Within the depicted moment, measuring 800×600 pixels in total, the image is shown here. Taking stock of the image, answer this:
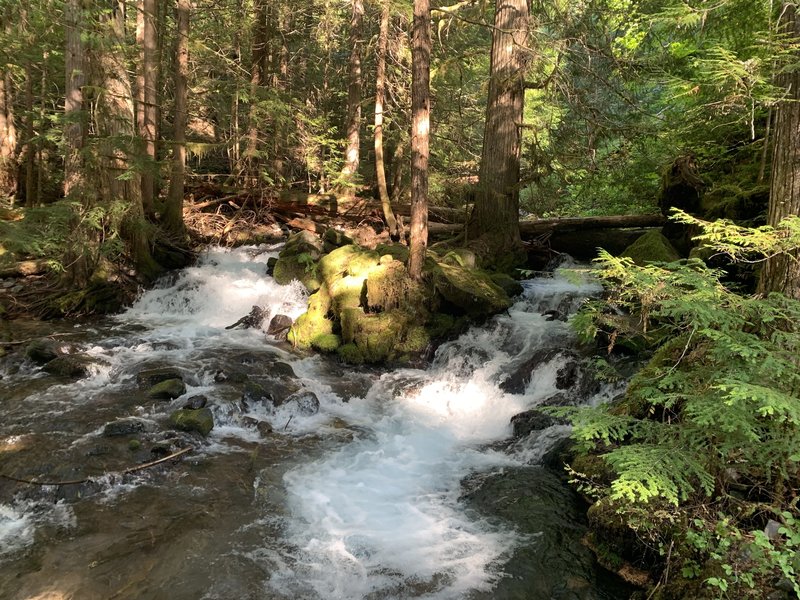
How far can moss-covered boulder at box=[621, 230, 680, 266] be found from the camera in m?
9.23

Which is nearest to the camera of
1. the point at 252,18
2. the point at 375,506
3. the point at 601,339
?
the point at 375,506

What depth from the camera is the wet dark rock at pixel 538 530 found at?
179 inches

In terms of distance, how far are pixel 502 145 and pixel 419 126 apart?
10.0 feet

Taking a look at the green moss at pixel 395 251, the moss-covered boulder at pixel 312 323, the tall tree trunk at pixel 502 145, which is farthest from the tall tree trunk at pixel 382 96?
the moss-covered boulder at pixel 312 323

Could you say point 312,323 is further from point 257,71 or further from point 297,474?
point 257,71

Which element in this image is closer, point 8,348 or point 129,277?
point 8,348

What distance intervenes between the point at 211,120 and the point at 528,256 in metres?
15.4

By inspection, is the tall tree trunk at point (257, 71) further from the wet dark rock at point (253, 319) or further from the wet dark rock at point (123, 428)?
the wet dark rock at point (123, 428)

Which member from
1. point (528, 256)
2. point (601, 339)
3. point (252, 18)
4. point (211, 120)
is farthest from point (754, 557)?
point (211, 120)

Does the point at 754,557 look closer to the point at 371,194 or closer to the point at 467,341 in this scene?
the point at 467,341

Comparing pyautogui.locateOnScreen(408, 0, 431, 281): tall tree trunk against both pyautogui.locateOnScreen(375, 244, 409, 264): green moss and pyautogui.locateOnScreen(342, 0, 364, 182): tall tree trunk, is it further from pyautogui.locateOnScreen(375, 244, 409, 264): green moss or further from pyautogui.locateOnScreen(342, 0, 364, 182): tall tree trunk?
pyautogui.locateOnScreen(342, 0, 364, 182): tall tree trunk

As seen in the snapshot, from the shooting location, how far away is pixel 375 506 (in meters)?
5.90

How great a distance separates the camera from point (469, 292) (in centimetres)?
1034

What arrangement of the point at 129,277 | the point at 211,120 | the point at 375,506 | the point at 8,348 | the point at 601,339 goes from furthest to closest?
the point at 211,120
the point at 129,277
the point at 8,348
the point at 601,339
the point at 375,506
